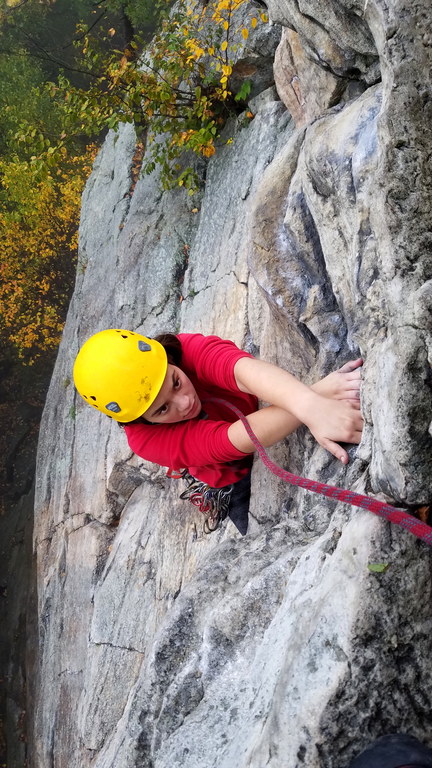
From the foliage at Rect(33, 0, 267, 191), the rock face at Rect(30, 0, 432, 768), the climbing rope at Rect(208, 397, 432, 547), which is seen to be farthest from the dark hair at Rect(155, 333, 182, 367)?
the foliage at Rect(33, 0, 267, 191)

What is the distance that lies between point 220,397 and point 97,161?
9672 millimetres

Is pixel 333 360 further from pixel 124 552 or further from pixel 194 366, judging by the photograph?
pixel 124 552

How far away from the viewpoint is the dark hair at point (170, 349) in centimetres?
397

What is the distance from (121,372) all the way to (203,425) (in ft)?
1.97

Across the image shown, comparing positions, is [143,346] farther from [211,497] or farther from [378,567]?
[378,567]

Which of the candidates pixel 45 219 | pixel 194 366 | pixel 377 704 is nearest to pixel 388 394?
pixel 377 704

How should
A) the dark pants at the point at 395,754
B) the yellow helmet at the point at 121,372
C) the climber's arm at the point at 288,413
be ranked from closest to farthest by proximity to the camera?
the dark pants at the point at 395,754 < the climber's arm at the point at 288,413 < the yellow helmet at the point at 121,372

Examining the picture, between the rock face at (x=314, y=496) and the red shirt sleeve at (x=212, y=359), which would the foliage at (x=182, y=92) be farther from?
the red shirt sleeve at (x=212, y=359)

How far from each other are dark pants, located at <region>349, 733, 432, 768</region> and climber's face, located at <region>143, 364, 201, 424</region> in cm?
217

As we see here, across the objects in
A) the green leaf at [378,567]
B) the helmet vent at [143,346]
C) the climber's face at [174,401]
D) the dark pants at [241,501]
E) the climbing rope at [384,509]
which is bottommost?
the green leaf at [378,567]

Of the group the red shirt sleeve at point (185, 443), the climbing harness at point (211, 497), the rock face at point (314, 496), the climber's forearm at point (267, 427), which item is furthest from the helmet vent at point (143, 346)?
the climbing harness at point (211, 497)

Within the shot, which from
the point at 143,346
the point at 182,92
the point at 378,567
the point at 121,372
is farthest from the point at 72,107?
the point at 378,567

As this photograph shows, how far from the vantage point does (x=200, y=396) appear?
4.14m

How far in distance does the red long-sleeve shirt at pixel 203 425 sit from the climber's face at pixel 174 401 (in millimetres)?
102
